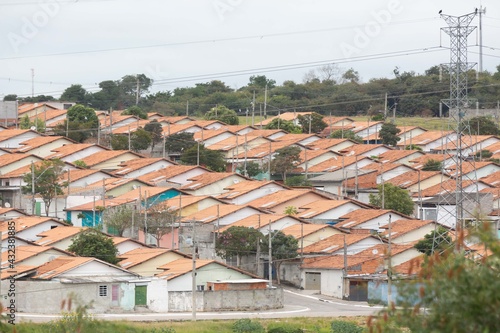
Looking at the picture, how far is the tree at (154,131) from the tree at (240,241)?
31.1m

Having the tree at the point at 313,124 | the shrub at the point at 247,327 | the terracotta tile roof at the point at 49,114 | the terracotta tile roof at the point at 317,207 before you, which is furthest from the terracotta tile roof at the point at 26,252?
the tree at the point at 313,124

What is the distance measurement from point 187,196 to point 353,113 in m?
55.6

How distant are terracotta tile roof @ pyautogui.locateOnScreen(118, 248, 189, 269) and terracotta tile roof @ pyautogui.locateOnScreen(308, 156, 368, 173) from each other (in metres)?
25.1

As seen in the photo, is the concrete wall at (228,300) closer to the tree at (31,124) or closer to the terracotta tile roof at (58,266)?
the terracotta tile roof at (58,266)

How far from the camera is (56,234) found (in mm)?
46500

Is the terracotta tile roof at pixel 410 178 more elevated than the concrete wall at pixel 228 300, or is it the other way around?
the terracotta tile roof at pixel 410 178

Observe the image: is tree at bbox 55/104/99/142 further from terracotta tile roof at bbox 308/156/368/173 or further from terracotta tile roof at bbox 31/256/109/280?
terracotta tile roof at bbox 31/256/109/280

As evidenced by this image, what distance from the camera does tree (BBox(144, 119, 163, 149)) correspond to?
77.5 meters

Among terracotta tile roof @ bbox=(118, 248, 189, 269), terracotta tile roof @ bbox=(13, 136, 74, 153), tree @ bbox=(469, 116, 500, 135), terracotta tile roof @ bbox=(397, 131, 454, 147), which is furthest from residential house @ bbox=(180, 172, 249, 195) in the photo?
tree @ bbox=(469, 116, 500, 135)

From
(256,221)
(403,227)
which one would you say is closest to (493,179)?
(403,227)

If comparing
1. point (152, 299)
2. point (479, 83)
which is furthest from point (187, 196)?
point (479, 83)

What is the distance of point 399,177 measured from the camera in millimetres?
63969

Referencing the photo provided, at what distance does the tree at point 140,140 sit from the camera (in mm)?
76000

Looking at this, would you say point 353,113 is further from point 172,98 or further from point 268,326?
point 268,326
